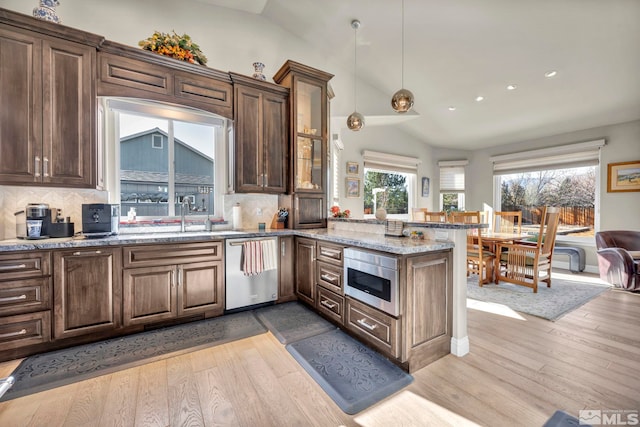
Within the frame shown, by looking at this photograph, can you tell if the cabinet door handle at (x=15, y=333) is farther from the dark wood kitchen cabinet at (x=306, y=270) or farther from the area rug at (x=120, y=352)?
the dark wood kitchen cabinet at (x=306, y=270)

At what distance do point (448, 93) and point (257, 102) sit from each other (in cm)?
348

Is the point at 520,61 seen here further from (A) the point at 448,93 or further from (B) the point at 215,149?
(B) the point at 215,149

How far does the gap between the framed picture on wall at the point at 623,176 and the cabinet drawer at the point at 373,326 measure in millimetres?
5643

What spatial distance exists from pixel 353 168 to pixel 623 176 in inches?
187

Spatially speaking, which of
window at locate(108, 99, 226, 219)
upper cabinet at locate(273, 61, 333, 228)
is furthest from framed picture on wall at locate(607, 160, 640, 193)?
window at locate(108, 99, 226, 219)

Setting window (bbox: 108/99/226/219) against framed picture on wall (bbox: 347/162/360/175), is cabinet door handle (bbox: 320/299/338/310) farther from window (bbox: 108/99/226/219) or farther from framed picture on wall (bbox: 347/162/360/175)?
framed picture on wall (bbox: 347/162/360/175)

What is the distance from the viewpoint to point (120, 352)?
221cm


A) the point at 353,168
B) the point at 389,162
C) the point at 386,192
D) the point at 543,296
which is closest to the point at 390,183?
the point at 386,192

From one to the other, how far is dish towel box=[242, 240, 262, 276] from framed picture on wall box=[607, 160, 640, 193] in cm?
631

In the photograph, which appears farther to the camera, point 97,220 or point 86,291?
point 97,220

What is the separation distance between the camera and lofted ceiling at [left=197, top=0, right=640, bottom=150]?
118 inches

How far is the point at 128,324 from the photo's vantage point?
8.00 feet

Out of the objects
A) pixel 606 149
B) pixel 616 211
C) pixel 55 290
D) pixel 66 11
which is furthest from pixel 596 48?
pixel 55 290

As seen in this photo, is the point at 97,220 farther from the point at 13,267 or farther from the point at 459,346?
the point at 459,346
